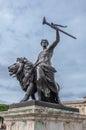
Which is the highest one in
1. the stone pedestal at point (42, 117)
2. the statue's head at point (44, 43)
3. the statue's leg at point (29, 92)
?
the statue's head at point (44, 43)

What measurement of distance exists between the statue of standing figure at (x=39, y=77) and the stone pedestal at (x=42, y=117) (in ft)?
1.51

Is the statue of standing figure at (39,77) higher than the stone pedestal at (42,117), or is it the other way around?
the statue of standing figure at (39,77)

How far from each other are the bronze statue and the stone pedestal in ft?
1.53

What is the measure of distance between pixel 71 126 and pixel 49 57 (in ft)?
7.57

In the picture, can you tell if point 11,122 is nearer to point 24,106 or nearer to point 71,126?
point 24,106

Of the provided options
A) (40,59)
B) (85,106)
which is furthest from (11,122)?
(85,106)

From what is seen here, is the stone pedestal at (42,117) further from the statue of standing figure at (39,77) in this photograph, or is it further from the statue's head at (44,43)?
the statue's head at (44,43)

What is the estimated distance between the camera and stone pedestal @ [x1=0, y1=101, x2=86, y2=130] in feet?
25.6

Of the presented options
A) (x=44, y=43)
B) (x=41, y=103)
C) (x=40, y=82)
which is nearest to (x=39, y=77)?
(x=40, y=82)

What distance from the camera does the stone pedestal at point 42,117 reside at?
25.6ft

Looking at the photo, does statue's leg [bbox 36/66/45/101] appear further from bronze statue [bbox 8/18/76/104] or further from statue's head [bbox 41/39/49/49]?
statue's head [bbox 41/39/49/49]

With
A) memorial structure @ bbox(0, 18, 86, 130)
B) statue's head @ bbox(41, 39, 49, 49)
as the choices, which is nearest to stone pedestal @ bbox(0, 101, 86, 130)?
memorial structure @ bbox(0, 18, 86, 130)

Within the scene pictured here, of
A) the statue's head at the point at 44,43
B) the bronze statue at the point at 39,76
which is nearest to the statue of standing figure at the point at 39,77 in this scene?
the bronze statue at the point at 39,76

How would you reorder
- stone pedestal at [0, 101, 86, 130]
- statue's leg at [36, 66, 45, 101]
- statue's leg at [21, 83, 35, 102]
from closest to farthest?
stone pedestal at [0, 101, 86, 130] < statue's leg at [36, 66, 45, 101] < statue's leg at [21, 83, 35, 102]
